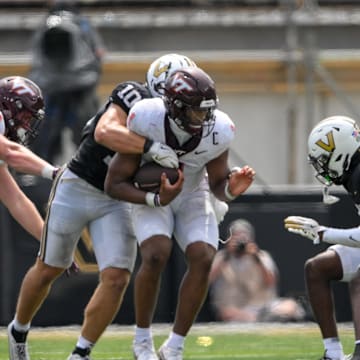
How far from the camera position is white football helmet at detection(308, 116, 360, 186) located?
7551 millimetres

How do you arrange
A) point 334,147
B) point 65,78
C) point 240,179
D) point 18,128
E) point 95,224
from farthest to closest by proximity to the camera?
point 65,78 < point 18,128 < point 95,224 < point 240,179 < point 334,147

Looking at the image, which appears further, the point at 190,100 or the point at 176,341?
the point at 176,341

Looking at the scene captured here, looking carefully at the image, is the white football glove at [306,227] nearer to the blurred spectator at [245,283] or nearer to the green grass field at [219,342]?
the green grass field at [219,342]

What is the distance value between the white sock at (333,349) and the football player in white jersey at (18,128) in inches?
70.3

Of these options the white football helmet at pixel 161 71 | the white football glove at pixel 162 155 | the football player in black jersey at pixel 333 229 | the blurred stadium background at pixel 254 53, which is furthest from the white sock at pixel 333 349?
the blurred stadium background at pixel 254 53

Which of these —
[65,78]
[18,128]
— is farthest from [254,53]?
[18,128]

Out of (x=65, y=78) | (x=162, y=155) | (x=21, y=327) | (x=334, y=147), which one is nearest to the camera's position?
(x=162, y=155)

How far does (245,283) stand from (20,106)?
4181mm

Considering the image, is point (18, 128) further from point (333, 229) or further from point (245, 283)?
point (245, 283)

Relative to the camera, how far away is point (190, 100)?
7.41 m

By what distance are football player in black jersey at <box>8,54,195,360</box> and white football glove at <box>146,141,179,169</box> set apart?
0.02 m

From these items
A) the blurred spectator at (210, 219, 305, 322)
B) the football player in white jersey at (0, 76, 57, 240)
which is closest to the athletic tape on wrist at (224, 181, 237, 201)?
the football player in white jersey at (0, 76, 57, 240)

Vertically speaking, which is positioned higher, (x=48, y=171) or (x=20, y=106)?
(x=20, y=106)

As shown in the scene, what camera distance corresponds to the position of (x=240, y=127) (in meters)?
15.1
